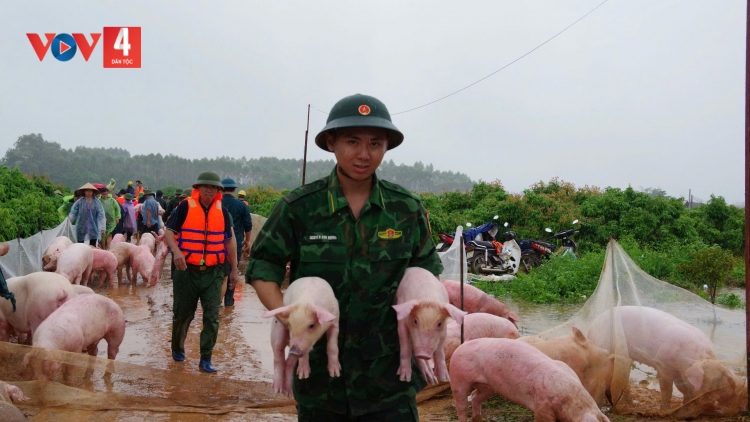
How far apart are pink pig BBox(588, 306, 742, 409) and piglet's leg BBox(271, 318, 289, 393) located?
376 cm

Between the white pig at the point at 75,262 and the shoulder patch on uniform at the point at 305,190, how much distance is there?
8.69 meters

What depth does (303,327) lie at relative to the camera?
2342mm

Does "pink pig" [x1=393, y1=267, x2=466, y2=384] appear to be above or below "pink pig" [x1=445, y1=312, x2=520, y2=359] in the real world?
above

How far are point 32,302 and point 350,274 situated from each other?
5.69 metres

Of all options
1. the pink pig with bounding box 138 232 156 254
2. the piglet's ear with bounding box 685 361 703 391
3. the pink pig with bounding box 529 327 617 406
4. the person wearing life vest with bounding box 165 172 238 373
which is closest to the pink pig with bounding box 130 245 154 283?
the pink pig with bounding box 138 232 156 254

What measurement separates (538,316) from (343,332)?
778 centimetres

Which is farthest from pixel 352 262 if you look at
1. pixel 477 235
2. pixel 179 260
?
pixel 477 235

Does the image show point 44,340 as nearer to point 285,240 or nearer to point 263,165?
point 285,240

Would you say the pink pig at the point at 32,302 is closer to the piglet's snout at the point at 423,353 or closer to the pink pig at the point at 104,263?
the pink pig at the point at 104,263

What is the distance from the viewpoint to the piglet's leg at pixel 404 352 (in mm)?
2467

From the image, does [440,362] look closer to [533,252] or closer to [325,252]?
[325,252]

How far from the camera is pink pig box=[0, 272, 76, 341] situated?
6.82m

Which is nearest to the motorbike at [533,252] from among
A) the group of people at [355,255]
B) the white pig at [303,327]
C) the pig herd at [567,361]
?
the pig herd at [567,361]

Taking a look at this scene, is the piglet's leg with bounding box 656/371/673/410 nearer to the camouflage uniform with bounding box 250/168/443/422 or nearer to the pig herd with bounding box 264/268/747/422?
the pig herd with bounding box 264/268/747/422
